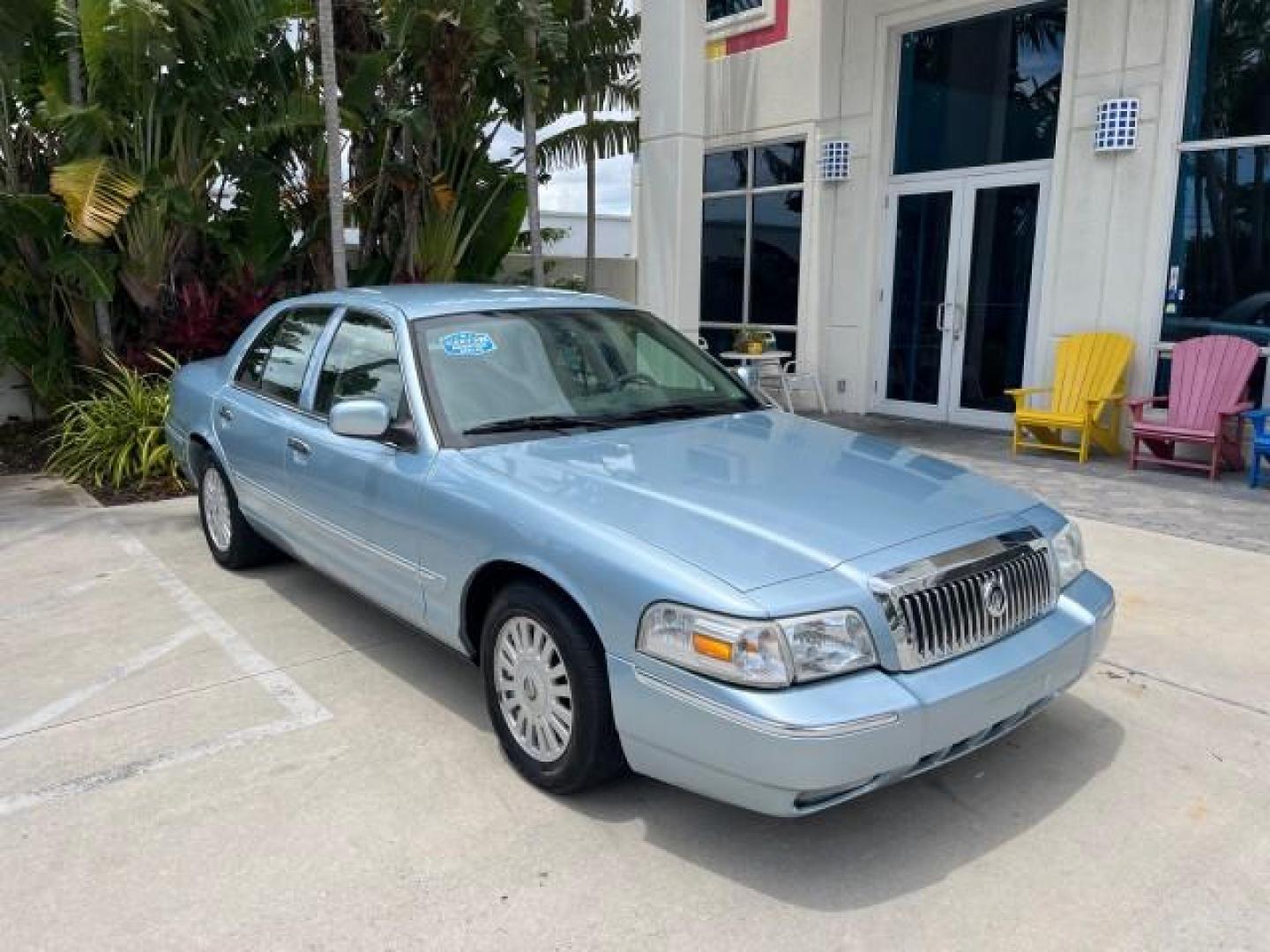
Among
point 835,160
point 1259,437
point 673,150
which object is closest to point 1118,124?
point 1259,437

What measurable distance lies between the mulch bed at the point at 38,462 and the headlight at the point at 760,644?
617 centimetres

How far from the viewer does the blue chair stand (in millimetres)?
7324

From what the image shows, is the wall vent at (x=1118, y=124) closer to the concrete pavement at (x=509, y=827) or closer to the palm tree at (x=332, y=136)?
the concrete pavement at (x=509, y=827)

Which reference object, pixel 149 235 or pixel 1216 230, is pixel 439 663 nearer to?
pixel 149 235

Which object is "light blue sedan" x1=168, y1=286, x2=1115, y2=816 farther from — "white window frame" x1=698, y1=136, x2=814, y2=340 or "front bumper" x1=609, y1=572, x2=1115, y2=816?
"white window frame" x1=698, y1=136, x2=814, y2=340

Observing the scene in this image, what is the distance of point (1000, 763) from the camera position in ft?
11.2

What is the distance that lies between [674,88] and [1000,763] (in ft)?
28.7

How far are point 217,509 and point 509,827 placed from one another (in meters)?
3.43

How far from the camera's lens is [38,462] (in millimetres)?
8938

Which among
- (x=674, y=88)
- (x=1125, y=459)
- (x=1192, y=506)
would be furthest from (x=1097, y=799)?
(x=674, y=88)

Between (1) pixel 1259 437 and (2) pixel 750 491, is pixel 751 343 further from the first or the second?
(2) pixel 750 491

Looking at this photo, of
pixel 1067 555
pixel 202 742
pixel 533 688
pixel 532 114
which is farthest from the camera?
pixel 532 114

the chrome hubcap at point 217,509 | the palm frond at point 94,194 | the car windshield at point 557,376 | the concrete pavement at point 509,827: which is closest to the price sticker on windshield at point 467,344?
the car windshield at point 557,376

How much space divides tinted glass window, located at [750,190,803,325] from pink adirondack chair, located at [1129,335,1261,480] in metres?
4.82
